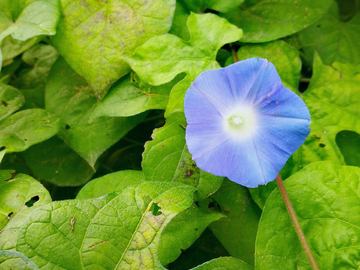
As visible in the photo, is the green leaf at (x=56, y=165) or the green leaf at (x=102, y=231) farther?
the green leaf at (x=56, y=165)

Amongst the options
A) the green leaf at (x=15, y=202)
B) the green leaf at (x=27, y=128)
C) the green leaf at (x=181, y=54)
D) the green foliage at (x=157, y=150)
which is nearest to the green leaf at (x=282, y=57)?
the green foliage at (x=157, y=150)

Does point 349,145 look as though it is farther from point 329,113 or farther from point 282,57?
point 282,57

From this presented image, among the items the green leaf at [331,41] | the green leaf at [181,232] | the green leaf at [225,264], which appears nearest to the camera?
the green leaf at [225,264]

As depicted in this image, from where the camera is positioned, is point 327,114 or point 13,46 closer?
point 327,114

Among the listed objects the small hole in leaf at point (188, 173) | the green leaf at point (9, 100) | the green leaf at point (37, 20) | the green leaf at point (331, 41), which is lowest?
the green leaf at point (331, 41)

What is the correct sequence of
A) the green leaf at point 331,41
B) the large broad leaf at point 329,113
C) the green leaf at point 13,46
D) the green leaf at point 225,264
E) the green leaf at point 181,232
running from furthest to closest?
the green leaf at point 331,41 < the green leaf at point 13,46 < the large broad leaf at point 329,113 < the green leaf at point 181,232 < the green leaf at point 225,264

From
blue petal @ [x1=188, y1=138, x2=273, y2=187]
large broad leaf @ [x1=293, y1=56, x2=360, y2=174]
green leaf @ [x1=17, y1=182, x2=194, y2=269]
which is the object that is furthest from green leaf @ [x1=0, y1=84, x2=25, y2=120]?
large broad leaf @ [x1=293, y1=56, x2=360, y2=174]

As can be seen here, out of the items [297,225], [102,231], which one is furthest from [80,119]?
[297,225]

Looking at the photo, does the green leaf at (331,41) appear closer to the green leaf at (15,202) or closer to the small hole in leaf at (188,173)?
the small hole in leaf at (188,173)
